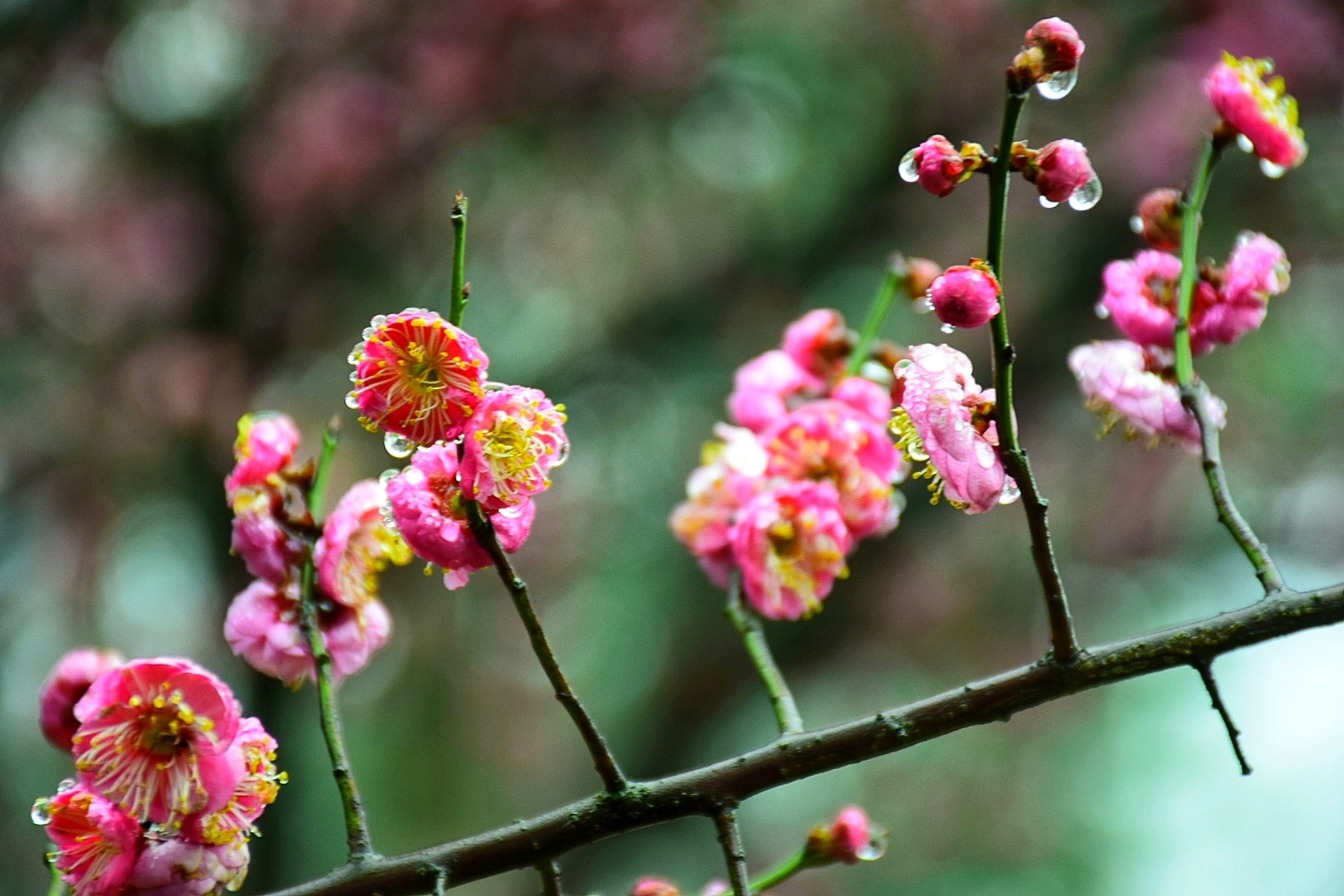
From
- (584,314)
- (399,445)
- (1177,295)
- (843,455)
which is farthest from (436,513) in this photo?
(584,314)

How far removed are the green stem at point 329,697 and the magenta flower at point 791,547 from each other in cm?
31

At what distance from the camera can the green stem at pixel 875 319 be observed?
98 centimetres

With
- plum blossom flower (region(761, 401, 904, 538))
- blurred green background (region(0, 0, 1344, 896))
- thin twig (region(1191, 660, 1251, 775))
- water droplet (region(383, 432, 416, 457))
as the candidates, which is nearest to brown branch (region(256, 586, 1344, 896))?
thin twig (region(1191, 660, 1251, 775))

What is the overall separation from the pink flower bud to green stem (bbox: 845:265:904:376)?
1.16 ft

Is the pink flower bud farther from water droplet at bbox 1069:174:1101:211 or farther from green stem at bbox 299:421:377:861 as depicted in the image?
green stem at bbox 299:421:377:861

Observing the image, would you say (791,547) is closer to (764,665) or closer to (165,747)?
(764,665)

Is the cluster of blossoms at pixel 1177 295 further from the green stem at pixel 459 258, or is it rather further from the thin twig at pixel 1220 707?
the green stem at pixel 459 258

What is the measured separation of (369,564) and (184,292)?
249 centimetres

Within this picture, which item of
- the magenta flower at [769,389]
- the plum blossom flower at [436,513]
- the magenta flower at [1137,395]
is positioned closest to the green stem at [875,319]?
the magenta flower at [769,389]

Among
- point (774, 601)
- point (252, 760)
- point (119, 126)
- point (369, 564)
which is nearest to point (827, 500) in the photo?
point (774, 601)

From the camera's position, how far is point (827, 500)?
94 cm

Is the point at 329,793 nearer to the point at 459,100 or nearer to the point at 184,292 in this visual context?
the point at 184,292

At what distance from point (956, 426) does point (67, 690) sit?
0.62 metres

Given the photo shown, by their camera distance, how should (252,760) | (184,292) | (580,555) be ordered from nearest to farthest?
(252,760) → (184,292) → (580,555)
